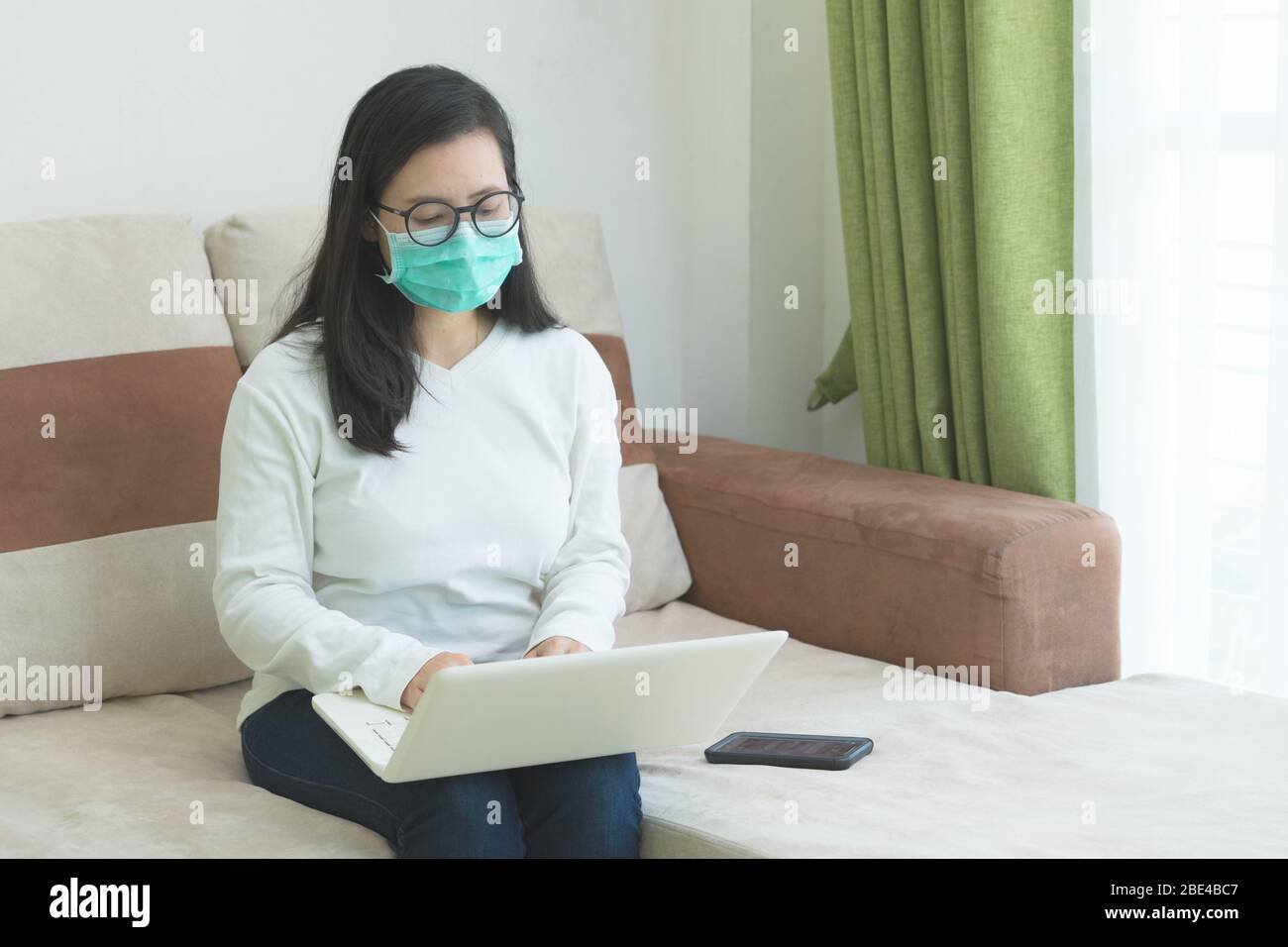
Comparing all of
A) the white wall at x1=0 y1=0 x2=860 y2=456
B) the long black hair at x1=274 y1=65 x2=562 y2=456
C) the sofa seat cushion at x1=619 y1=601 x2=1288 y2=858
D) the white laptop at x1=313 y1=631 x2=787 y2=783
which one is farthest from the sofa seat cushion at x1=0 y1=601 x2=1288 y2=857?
the white wall at x1=0 y1=0 x2=860 y2=456

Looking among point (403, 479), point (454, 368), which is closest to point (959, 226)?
point (454, 368)

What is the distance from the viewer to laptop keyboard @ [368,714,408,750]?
129cm

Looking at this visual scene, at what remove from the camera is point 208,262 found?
76.0 inches

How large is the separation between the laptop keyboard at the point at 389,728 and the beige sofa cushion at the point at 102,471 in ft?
1.70

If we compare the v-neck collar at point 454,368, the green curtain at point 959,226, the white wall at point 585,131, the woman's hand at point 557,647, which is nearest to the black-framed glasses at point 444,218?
the v-neck collar at point 454,368

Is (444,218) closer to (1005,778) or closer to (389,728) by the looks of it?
(389,728)

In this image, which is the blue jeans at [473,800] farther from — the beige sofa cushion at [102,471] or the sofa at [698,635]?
the beige sofa cushion at [102,471]

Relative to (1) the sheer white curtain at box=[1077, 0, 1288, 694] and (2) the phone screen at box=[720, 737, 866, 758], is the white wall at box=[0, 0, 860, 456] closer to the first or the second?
(1) the sheer white curtain at box=[1077, 0, 1288, 694]

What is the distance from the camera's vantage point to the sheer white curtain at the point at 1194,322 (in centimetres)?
186

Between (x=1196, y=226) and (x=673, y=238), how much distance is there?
999mm

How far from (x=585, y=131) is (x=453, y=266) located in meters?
1.06
